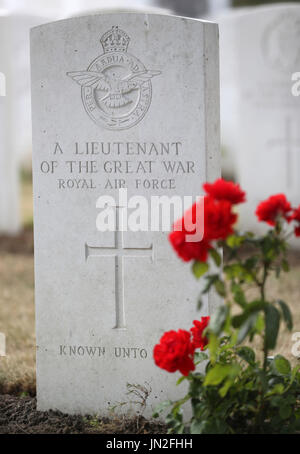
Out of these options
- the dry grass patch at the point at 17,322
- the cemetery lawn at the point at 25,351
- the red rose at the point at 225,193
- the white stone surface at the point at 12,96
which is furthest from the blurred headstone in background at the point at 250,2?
the red rose at the point at 225,193

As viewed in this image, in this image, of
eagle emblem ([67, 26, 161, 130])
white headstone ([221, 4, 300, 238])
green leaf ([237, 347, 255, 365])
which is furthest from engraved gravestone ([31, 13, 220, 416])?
white headstone ([221, 4, 300, 238])

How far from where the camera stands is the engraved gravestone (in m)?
3.13

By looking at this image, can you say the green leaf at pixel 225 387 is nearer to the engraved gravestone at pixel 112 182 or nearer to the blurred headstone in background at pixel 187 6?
the engraved gravestone at pixel 112 182

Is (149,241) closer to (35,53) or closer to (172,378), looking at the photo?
(172,378)

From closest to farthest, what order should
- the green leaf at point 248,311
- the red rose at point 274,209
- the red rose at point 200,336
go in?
the green leaf at point 248,311 → the red rose at point 274,209 → the red rose at point 200,336

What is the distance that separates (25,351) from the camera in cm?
421

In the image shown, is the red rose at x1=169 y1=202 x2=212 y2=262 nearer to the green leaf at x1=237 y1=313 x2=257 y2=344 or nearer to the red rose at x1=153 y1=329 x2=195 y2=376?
the green leaf at x1=237 y1=313 x2=257 y2=344

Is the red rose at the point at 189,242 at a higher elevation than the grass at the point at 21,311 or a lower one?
higher

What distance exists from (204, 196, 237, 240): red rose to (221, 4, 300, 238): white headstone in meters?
5.27

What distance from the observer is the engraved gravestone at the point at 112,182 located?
3.13 meters

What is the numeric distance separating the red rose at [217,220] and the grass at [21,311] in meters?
1.87

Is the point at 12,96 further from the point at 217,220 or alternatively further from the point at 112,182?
the point at 217,220
